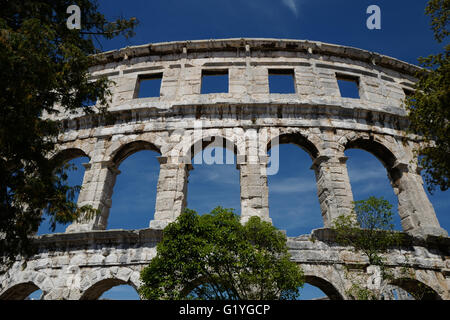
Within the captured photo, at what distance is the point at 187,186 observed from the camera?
9617mm

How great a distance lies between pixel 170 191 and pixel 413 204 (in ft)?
25.0

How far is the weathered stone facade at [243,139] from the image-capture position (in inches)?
315

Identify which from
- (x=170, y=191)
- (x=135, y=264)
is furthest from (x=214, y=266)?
(x=170, y=191)

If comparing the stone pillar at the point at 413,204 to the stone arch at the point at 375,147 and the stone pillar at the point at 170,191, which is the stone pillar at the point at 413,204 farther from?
the stone pillar at the point at 170,191

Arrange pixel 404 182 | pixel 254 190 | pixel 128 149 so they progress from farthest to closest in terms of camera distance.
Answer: pixel 128 149
pixel 404 182
pixel 254 190

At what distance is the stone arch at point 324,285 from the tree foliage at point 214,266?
2380 mm

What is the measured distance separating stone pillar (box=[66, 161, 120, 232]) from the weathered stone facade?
0.04 meters

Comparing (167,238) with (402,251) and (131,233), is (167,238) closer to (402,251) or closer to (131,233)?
(131,233)

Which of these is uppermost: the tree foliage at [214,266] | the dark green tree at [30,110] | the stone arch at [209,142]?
the stone arch at [209,142]

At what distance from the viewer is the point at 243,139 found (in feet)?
32.9

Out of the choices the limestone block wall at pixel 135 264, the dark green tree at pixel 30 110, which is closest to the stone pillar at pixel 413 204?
the limestone block wall at pixel 135 264

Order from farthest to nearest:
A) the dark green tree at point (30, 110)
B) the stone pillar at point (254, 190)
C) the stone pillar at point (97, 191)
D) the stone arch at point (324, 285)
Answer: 1. the stone pillar at point (97, 191)
2. the stone pillar at point (254, 190)
3. the stone arch at point (324, 285)
4. the dark green tree at point (30, 110)

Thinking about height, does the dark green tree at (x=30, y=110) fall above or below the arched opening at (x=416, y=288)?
above

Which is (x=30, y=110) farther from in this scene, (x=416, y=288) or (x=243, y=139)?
(x=416, y=288)
